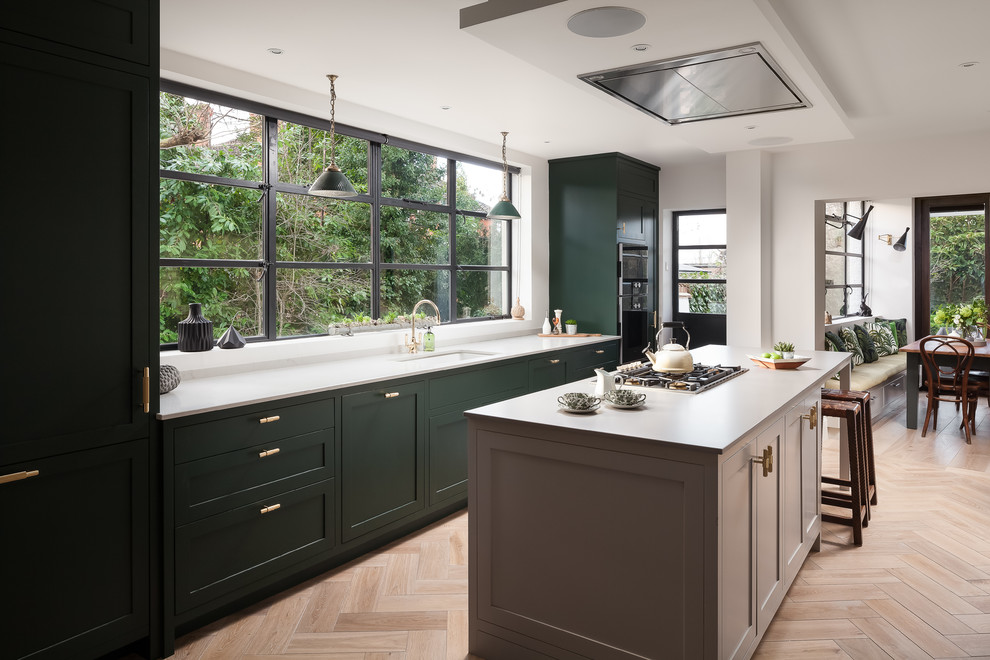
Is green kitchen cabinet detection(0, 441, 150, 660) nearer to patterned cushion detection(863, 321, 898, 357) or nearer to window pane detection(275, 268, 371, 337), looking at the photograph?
window pane detection(275, 268, 371, 337)

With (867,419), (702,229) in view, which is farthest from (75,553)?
(702,229)

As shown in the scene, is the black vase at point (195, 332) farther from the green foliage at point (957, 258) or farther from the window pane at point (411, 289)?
the green foliage at point (957, 258)

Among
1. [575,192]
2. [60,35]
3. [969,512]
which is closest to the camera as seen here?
[60,35]

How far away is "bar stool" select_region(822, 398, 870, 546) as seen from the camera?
3512 mm

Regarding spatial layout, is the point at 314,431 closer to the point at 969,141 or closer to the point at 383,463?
the point at 383,463

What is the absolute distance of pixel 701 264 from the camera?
7203 mm

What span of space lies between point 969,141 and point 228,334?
5.72 metres

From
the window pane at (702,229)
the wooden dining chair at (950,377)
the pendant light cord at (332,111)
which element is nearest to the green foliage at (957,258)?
the wooden dining chair at (950,377)

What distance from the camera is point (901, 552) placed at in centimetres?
344

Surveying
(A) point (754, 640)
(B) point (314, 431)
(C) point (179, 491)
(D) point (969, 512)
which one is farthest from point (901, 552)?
(C) point (179, 491)

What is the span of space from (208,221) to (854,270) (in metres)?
8.14

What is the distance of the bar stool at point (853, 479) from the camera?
351 centimetres

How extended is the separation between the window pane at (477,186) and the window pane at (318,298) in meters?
1.29

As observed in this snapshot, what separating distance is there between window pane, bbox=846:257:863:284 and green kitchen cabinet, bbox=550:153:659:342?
3.76 meters
